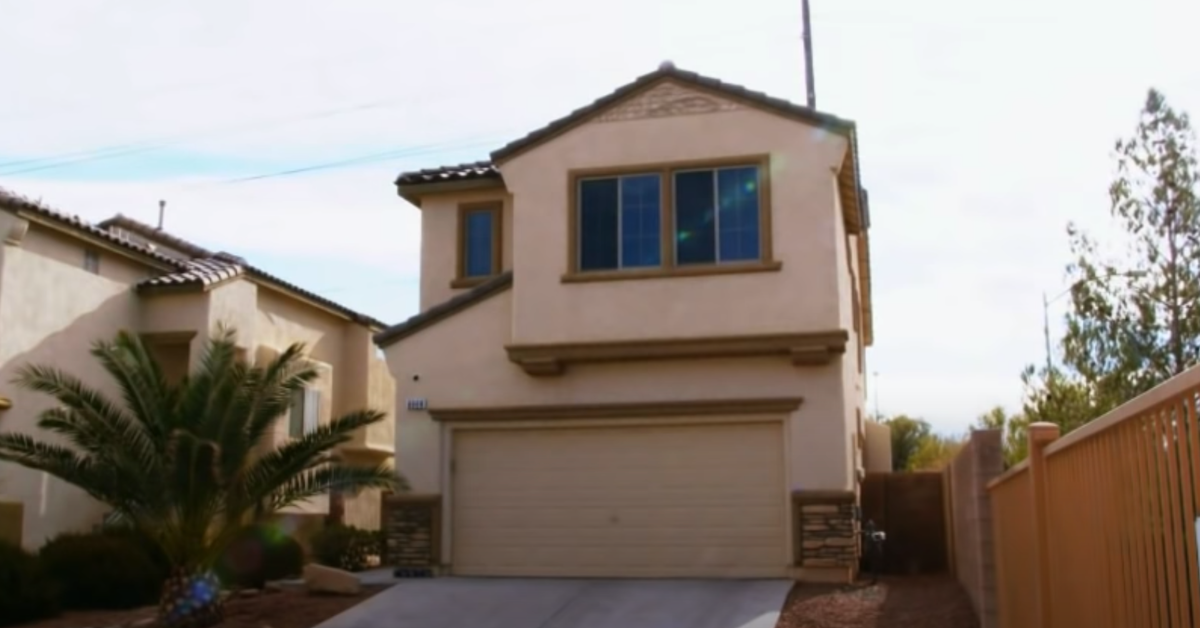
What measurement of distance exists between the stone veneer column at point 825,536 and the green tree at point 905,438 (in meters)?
27.1

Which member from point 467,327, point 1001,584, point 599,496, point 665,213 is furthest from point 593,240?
point 1001,584

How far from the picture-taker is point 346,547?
20.4m

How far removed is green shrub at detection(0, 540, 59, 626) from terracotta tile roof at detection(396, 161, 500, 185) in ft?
28.8

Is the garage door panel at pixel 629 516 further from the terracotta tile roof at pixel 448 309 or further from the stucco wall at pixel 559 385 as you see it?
the terracotta tile roof at pixel 448 309

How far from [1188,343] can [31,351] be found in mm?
17044

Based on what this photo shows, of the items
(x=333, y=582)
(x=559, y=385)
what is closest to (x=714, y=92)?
(x=559, y=385)

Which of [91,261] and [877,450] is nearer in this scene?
[91,261]

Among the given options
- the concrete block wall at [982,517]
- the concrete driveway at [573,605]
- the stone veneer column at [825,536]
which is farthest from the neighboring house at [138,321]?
the concrete block wall at [982,517]

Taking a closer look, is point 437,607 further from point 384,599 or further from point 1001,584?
point 1001,584

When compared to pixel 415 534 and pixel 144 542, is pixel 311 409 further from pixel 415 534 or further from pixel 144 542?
pixel 415 534

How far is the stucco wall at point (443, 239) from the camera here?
21125 mm

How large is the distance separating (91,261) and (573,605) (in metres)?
11.3

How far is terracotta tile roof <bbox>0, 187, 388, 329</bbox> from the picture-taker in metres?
19.8

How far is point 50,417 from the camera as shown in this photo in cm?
1448
